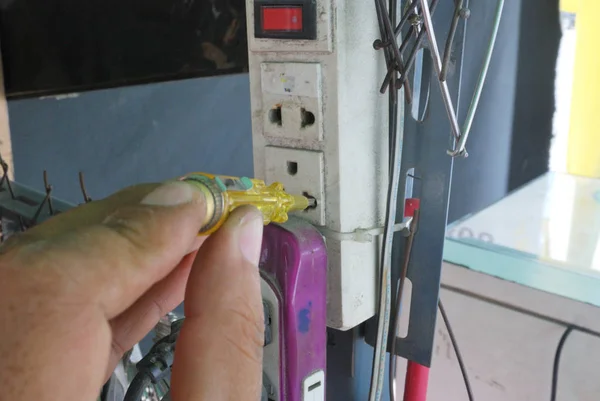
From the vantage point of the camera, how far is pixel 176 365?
35 cm

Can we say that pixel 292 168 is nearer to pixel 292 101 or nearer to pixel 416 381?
pixel 292 101

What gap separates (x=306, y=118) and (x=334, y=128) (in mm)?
33

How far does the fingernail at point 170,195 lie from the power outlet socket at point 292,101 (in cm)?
14

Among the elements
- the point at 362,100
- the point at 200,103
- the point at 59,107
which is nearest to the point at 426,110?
the point at 362,100

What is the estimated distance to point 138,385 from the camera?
17.4 inches

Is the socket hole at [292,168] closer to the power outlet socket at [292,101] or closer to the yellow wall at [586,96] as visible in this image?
the power outlet socket at [292,101]

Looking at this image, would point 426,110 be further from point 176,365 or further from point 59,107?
point 59,107

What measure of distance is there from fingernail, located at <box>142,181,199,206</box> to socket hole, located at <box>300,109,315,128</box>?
143 mm

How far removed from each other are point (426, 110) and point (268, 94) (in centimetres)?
13

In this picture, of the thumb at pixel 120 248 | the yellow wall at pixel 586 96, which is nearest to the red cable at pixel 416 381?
the thumb at pixel 120 248

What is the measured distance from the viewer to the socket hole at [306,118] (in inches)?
18.3

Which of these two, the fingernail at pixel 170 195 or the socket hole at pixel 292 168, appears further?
the socket hole at pixel 292 168

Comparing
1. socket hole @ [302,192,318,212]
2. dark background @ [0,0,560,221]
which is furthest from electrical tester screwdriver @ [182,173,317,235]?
dark background @ [0,0,560,221]

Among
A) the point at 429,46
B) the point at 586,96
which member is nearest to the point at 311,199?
the point at 429,46
